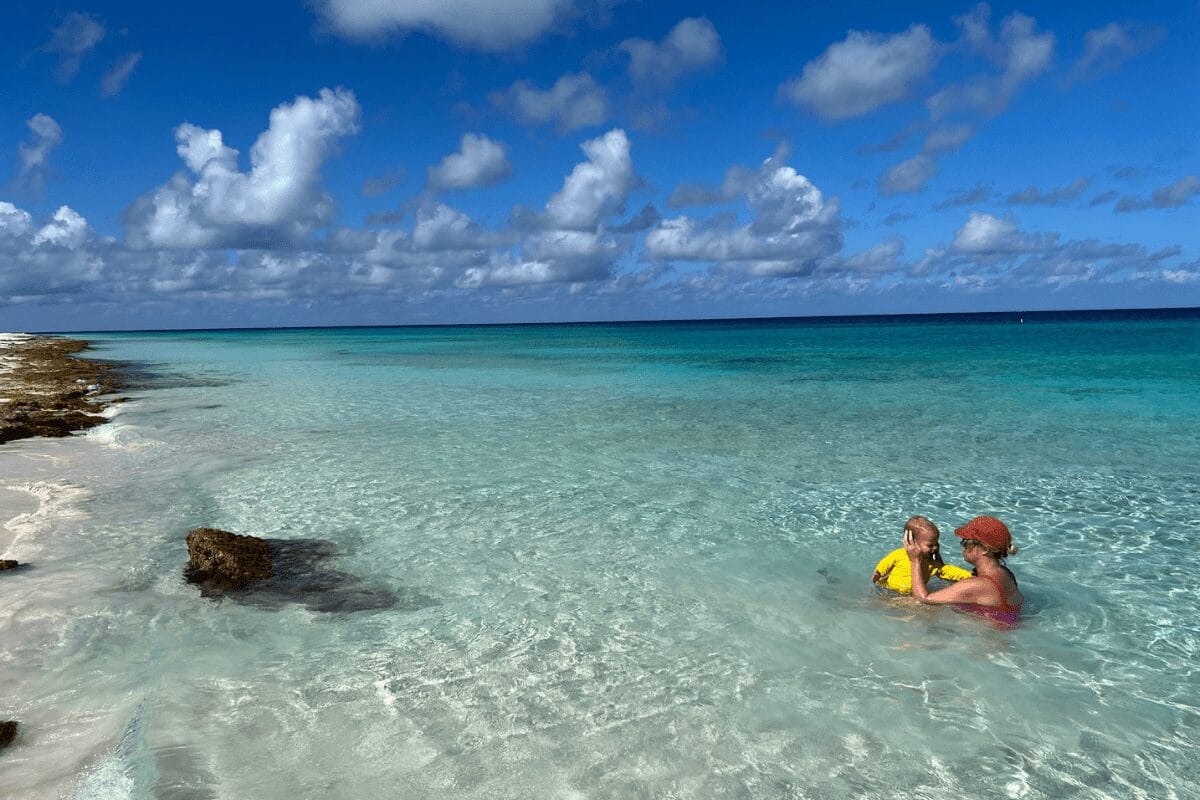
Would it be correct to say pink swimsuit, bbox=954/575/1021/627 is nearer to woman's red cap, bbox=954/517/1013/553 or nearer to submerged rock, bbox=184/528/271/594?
woman's red cap, bbox=954/517/1013/553

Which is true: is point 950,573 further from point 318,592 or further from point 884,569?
point 318,592

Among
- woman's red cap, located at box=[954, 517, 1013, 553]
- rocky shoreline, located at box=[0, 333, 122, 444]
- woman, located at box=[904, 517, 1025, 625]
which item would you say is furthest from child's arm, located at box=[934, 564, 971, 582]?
rocky shoreline, located at box=[0, 333, 122, 444]

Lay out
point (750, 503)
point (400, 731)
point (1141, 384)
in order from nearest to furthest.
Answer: point (400, 731) < point (750, 503) < point (1141, 384)

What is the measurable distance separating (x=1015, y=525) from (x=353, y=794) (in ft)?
26.9

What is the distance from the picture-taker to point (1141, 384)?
25953 millimetres

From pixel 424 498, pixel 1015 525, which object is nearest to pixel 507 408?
pixel 424 498

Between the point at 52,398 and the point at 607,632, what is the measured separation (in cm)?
2251

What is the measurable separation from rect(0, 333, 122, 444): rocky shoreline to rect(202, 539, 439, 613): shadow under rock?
11.0m

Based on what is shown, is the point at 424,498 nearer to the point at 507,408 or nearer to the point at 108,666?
the point at 108,666

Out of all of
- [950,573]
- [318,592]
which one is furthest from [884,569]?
[318,592]

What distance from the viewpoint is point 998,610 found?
252 inches

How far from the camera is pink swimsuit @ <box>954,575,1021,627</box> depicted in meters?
6.35

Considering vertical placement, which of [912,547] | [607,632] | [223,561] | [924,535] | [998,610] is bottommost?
[607,632]

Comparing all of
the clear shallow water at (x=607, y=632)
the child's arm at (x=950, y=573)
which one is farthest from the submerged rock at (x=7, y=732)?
the child's arm at (x=950, y=573)
